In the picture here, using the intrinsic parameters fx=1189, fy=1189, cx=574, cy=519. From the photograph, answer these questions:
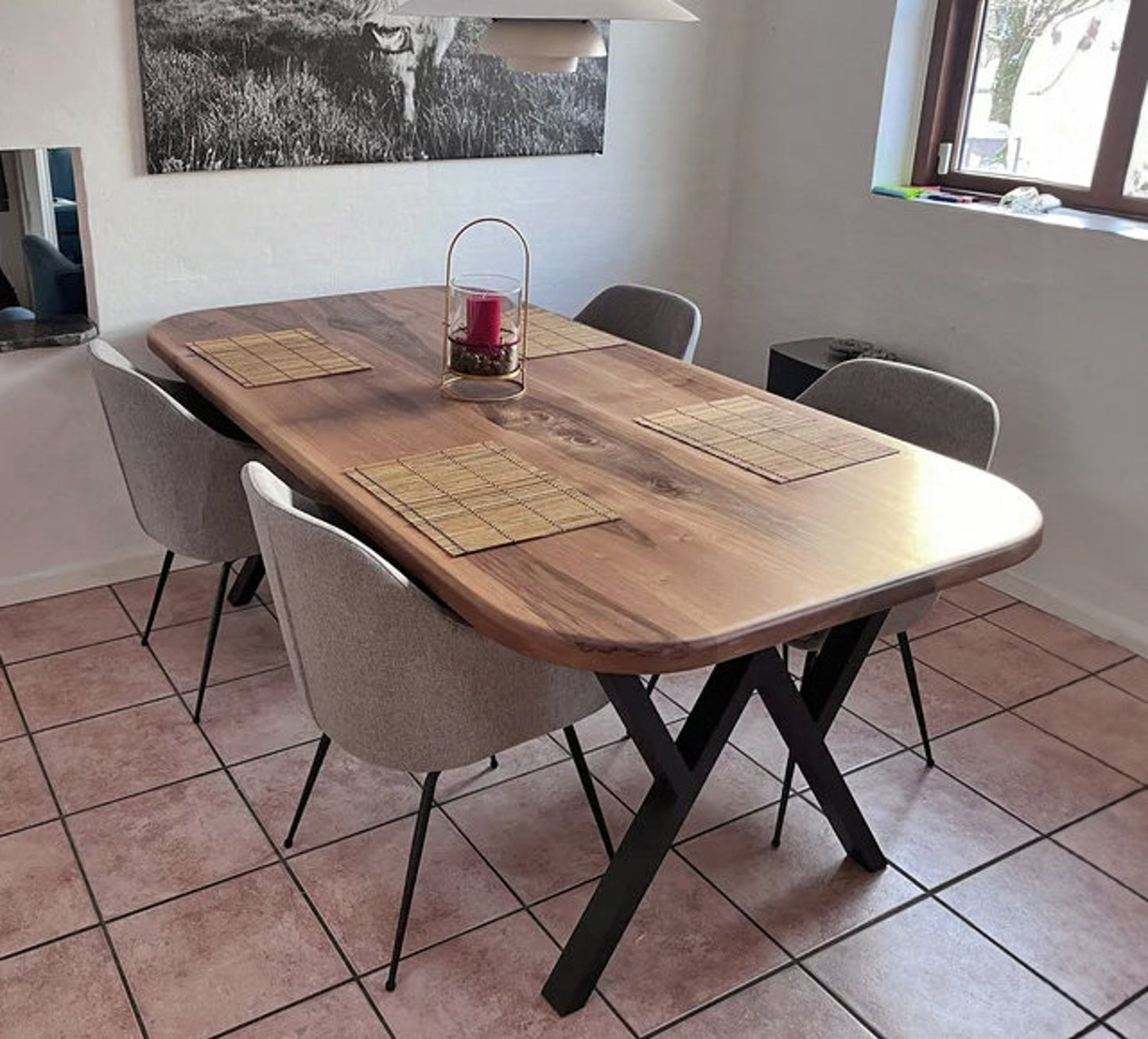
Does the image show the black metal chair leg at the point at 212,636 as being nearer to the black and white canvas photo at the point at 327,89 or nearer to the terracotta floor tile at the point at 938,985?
the black and white canvas photo at the point at 327,89

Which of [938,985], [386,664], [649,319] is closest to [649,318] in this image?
[649,319]

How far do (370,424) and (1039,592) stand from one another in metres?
2.02

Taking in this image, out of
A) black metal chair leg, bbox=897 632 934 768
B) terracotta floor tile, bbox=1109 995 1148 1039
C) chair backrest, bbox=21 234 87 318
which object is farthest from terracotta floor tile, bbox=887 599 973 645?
chair backrest, bbox=21 234 87 318

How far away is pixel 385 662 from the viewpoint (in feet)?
5.58

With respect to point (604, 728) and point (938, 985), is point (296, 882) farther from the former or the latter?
point (938, 985)

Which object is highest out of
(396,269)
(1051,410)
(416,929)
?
(396,269)

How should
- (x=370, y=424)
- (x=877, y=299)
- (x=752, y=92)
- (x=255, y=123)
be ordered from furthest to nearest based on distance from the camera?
(x=752, y=92)
(x=877, y=299)
(x=255, y=123)
(x=370, y=424)

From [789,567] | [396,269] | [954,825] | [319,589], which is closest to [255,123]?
[396,269]

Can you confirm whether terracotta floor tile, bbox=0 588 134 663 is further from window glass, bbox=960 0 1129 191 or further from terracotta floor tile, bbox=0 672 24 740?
window glass, bbox=960 0 1129 191

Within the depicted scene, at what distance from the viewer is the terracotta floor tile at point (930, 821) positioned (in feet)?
7.45

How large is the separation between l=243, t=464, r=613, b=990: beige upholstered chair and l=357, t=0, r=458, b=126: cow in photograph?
171 centimetres

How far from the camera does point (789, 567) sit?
5.50ft

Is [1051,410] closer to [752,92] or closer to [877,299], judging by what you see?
[877,299]

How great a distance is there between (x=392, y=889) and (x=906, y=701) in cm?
132
